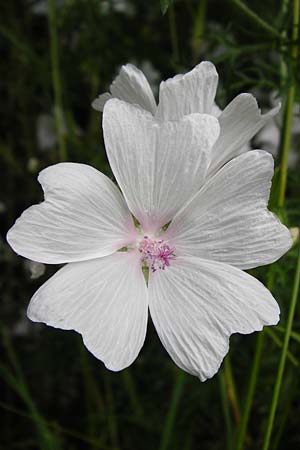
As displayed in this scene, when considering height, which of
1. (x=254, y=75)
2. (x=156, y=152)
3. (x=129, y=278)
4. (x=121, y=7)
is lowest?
(x=129, y=278)

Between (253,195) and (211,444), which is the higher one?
(253,195)

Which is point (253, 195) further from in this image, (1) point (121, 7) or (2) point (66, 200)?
(1) point (121, 7)

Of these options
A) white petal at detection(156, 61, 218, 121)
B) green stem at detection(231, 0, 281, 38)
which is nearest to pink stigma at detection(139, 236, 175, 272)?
white petal at detection(156, 61, 218, 121)

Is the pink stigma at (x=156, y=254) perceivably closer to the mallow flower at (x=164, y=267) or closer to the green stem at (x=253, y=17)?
the mallow flower at (x=164, y=267)

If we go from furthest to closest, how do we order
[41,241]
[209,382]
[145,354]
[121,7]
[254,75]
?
1. [121,7]
2. [254,75]
3. [145,354]
4. [209,382]
5. [41,241]

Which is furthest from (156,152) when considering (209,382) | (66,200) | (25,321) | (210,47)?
(25,321)

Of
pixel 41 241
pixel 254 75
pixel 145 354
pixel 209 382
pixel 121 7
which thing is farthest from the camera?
pixel 121 7

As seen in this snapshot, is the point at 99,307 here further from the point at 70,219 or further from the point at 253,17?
the point at 253,17
